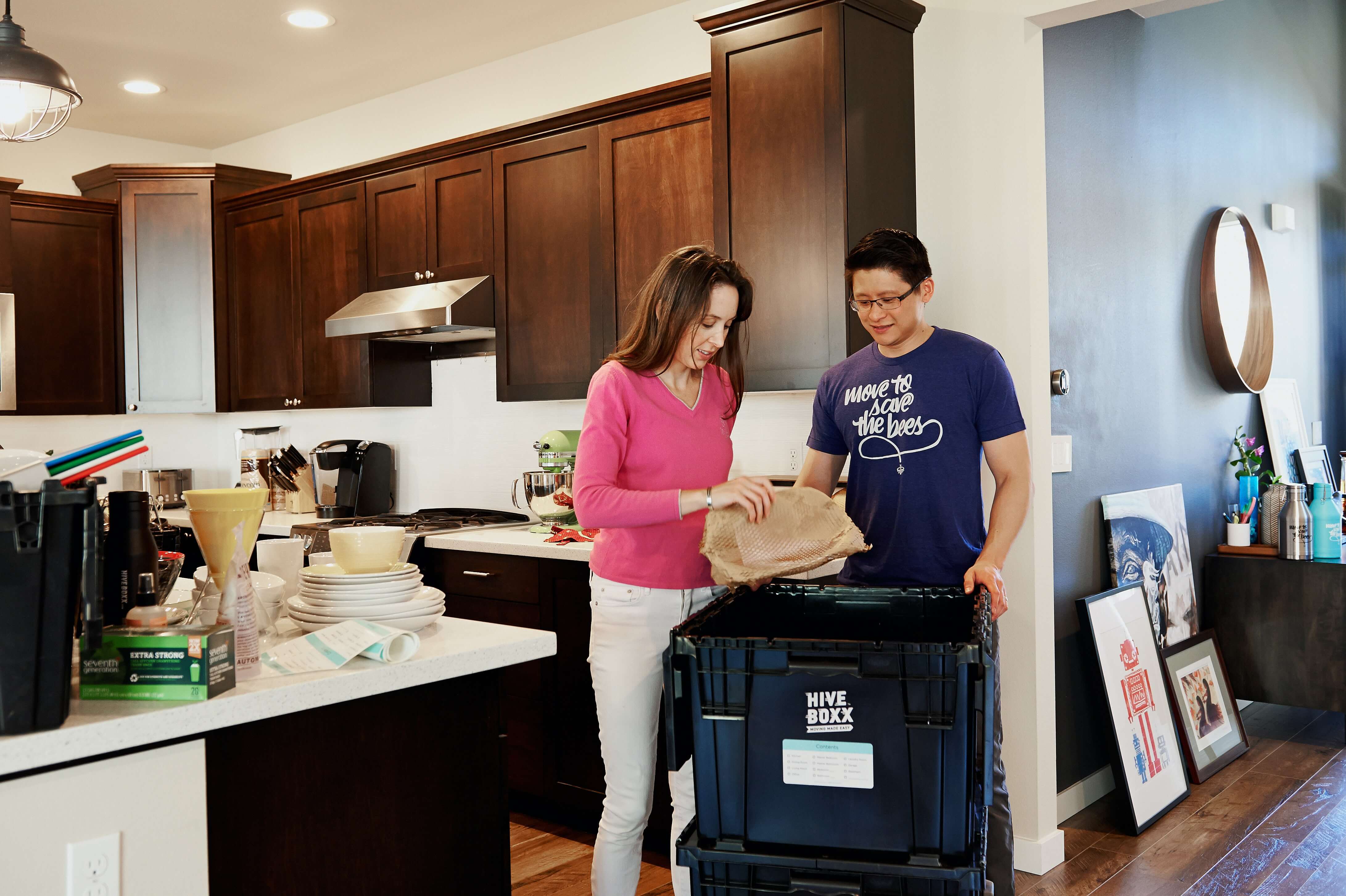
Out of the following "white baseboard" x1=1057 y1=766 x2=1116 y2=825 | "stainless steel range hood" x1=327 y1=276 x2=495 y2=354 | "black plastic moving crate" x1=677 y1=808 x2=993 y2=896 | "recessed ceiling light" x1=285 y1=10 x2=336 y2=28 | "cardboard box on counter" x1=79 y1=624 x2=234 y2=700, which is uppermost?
"recessed ceiling light" x1=285 y1=10 x2=336 y2=28

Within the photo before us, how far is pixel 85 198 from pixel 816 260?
3.94 metres

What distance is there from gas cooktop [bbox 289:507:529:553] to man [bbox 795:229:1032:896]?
1904 millimetres

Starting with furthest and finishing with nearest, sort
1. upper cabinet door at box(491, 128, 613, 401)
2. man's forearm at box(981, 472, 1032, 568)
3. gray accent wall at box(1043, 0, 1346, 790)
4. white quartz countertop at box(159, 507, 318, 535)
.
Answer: white quartz countertop at box(159, 507, 318, 535), upper cabinet door at box(491, 128, 613, 401), gray accent wall at box(1043, 0, 1346, 790), man's forearm at box(981, 472, 1032, 568)

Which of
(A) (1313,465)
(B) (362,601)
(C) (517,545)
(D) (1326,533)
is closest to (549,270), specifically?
(C) (517,545)

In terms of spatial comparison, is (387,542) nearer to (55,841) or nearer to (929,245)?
(55,841)

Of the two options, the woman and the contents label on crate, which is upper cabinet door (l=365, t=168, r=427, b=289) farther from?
the contents label on crate

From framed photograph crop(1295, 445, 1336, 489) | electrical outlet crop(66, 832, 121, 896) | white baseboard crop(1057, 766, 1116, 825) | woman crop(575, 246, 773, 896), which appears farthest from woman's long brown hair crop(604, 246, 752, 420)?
framed photograph crop(1295, 445, 1336, 489)

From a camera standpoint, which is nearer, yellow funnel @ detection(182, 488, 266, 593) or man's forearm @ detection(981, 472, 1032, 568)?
yellow funnel @ detection(182, 488, 266, 593)

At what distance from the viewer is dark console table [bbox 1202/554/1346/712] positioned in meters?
3.92

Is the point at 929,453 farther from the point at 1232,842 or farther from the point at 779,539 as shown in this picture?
the point at 1232,842

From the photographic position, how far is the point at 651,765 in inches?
79.5

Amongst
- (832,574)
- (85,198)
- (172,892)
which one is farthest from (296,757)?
(85,198)

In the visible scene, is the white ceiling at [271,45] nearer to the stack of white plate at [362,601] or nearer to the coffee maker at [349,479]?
the coffee maker at [349,479]

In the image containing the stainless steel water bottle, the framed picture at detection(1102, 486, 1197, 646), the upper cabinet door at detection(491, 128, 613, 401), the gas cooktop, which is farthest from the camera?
the stainless steel water bottle
